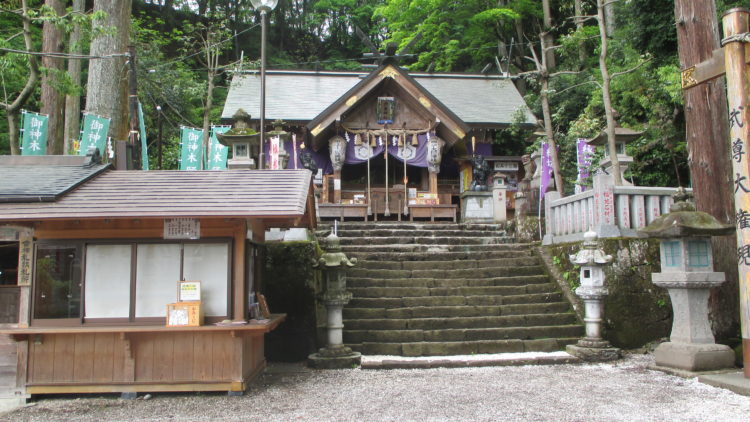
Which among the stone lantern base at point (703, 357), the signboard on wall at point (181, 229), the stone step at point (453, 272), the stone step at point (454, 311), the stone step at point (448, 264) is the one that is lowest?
the stone lantern base at point (703, 357)

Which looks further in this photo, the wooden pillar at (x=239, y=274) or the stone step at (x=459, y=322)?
the stone step at (x=459, y=322)

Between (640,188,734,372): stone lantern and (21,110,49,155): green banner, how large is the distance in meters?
13.3

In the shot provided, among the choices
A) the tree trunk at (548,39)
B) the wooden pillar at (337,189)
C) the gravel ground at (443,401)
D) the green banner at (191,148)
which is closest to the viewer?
the gravel ground at (443,401)

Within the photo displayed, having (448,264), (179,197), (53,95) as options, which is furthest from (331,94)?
(179,197)

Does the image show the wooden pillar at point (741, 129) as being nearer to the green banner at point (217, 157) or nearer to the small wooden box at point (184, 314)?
the small wooden box at point (184, 314)

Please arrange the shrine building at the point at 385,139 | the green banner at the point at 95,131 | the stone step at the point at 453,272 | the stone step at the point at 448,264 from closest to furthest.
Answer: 1. the stone step at the point at 453,272
2. the stone step at the point at 448,264
3. the green banner at the point at 95,131
4. the shrine building at the point at 385,139

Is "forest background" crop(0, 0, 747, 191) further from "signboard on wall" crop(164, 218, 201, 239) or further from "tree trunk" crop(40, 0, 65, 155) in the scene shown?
"signboard on wall" crop(164, 218, 201, 239)

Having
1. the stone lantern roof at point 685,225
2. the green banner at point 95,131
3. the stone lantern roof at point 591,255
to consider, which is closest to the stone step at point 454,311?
the stone lantern roof at point 591,255

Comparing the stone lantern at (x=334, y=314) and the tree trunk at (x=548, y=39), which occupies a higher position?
the tree trunk at (x=548, y=39)

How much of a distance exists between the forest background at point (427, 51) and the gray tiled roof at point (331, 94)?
1.02 metres

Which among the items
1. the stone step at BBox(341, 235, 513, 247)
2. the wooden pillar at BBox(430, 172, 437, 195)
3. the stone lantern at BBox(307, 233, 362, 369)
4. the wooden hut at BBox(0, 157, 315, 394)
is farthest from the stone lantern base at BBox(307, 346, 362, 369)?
the wooden pillar at BBox(430, 172, 437, 195)

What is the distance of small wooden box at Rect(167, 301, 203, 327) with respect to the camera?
6113mm

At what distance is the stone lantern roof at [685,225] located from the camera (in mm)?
6832

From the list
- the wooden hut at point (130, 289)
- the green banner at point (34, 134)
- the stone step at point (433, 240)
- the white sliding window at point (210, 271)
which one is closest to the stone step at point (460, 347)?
the wooden hut at point (130, 289)
